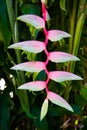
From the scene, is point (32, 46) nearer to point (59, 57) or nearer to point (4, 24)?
point (59, 57)

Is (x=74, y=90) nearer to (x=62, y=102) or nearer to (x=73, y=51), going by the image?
(x=73, y=51)

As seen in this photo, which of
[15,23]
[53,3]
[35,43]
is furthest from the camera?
[53,3]

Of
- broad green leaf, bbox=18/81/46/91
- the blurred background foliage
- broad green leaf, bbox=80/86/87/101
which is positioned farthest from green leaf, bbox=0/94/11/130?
broad green leaf, bbox=18/81/46/91

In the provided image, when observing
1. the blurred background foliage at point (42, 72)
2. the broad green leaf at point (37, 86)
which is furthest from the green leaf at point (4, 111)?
the broad green leaf at point (37, 86)

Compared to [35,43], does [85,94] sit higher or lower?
lower

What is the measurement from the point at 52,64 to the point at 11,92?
0.48 feet

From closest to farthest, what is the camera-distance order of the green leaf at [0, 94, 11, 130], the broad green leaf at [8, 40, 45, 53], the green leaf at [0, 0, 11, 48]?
the broad green leaf at [8, 40, 45, 53], the green leaf at [0, 0, 11, 48], the green leaf at [0, 94, 11, 130]

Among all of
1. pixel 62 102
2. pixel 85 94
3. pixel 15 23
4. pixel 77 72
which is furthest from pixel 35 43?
pixel 77 72

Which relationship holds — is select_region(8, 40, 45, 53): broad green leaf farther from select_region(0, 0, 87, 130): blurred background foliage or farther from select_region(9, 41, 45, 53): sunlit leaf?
select_region(0, 0, 87, 130): blurred background foliage

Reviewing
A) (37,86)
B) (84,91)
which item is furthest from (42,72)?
(37,86)

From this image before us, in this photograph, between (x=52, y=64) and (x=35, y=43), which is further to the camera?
(x=52, y=64)

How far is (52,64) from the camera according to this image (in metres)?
0.83

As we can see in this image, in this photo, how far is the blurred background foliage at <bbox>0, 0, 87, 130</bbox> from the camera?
2.24 ft

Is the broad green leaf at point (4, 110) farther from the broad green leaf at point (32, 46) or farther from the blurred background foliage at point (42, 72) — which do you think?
the broad green leaf at point (32, 46)
